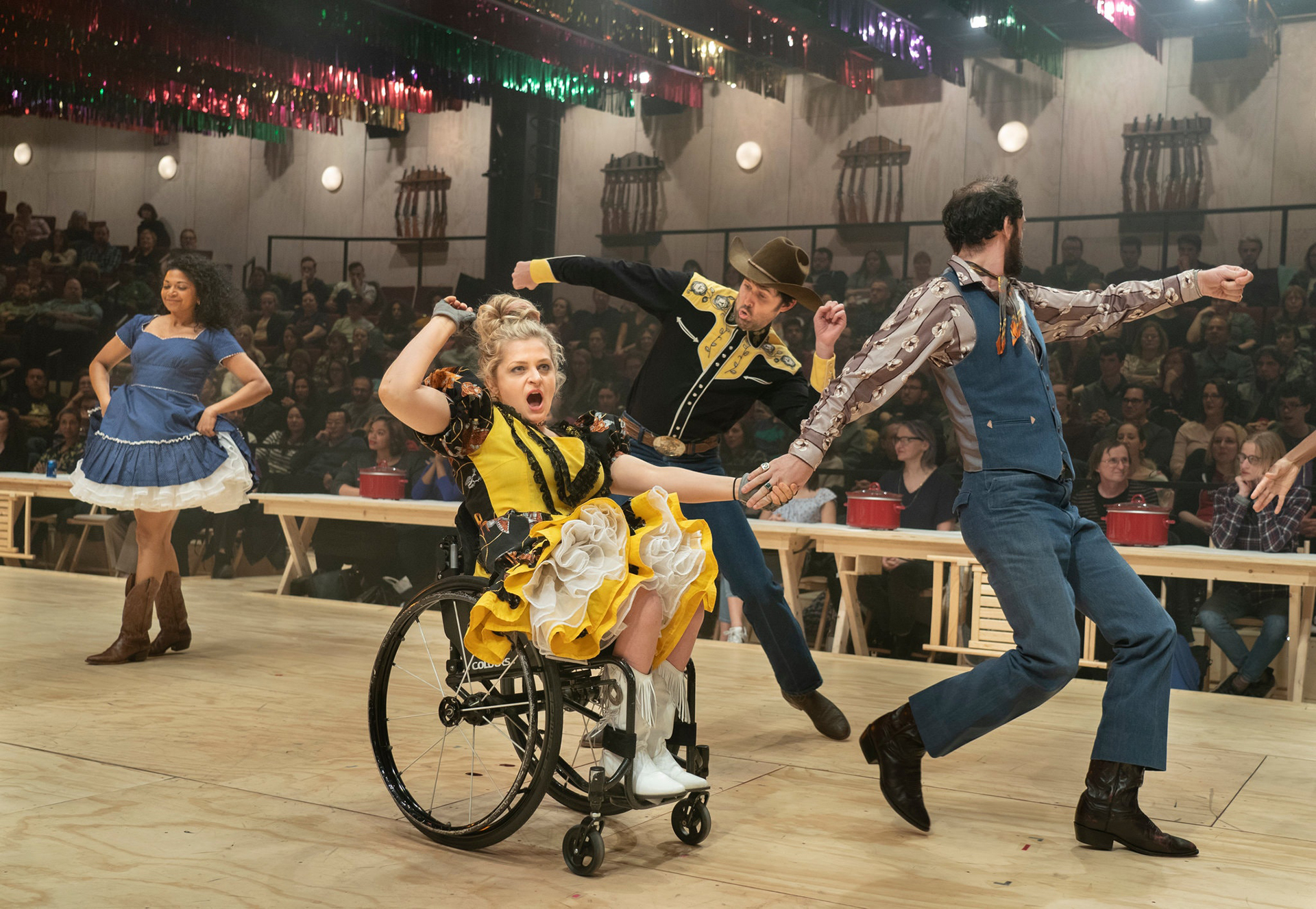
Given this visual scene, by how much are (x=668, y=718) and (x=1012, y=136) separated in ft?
24.1

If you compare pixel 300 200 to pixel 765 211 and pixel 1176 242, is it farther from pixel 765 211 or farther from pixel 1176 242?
pixel 1176 242

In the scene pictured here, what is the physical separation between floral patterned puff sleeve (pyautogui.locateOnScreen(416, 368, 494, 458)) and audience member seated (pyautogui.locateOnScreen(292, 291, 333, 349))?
743 cm

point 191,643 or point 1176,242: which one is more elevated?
point 1176,242

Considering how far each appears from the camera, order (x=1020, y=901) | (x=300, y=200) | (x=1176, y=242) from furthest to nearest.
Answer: (x=300, y=200), (x=1176, y=242), (x=1020, y=901)

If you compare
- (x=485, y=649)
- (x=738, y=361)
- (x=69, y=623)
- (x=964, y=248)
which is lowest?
(x=69, y=623)

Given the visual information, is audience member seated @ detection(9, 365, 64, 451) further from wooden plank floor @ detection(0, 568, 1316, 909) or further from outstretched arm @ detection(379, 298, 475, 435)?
outstretched arm @ detection(379, 298, 475, 435)

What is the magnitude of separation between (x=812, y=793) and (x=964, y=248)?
1.22 metres

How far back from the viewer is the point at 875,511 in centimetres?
462

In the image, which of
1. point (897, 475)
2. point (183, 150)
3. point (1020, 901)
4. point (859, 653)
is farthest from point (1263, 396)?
point (183, 150)

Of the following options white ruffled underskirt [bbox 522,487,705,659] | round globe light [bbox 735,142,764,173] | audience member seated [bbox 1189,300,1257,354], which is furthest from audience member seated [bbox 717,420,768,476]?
white ruffled underskirt [bbox 522,487,705,659]

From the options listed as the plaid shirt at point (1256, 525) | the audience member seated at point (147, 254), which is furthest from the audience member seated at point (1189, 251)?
the audience member seated at point (147, 254)

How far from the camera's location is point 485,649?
6.18ft

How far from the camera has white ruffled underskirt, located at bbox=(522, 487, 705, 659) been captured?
1830 mm

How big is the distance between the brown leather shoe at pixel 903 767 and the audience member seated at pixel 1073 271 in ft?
18.5
